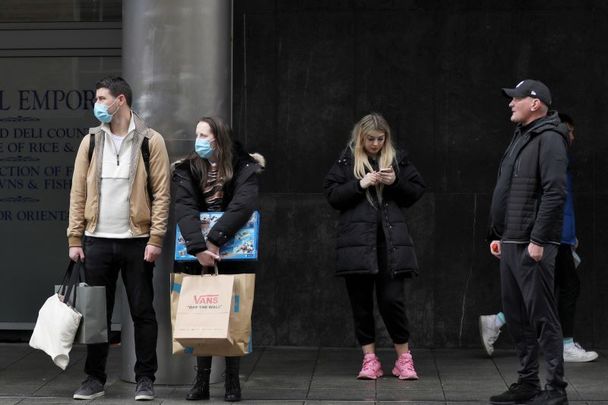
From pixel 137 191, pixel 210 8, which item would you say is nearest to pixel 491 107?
pixel 210 8

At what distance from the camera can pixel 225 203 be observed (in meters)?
7.37

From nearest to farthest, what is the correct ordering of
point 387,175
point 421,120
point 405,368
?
1. point 387,175
2. point 405,368
3. point 421,120

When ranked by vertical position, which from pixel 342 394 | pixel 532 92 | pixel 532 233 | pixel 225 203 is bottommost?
pixel 342 394

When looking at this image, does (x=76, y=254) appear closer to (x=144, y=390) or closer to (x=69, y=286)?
(x=69, y=286)

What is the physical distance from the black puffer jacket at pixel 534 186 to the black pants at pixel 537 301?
0.38 ft

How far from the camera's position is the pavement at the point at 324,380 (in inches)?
294

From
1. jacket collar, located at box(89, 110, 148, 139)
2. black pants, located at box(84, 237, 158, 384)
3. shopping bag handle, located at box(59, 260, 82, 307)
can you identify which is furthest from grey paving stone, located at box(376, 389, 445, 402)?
jacket collar, located at box(89, 110, 148, 139)

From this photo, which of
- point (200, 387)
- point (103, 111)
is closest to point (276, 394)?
point (200, 387)

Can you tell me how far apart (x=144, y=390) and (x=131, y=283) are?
0.69 metres

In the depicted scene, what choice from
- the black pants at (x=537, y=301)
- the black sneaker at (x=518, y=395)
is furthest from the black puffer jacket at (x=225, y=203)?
the black sneaker at (x=518, y=395)

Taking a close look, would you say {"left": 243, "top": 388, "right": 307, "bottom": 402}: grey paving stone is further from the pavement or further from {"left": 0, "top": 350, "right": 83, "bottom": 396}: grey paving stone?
{"left": 0, "top": 350, "right": 83, "bottom": 396}: grey paving stone

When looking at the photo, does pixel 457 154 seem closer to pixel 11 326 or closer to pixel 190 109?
pixel 190 109

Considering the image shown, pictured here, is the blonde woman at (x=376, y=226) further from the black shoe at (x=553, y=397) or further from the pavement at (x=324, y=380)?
the black shoe at (x=553, y=397)

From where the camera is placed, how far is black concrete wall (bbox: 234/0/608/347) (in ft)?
31.1
